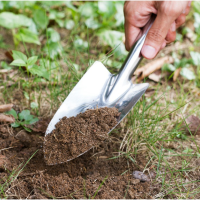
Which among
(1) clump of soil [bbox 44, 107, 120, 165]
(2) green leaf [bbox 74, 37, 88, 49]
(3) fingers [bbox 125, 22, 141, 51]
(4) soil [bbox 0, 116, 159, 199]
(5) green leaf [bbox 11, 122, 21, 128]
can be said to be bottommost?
(4) soil [bbox 0, 116, 159, 199]

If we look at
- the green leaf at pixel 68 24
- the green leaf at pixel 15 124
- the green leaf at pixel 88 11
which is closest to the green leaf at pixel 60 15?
the green leaf at pixel 68 24

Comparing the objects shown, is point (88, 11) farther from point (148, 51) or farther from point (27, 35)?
point (148, 51)

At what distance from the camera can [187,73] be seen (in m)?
2.25

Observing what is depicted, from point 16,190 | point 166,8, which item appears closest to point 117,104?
point 166,8

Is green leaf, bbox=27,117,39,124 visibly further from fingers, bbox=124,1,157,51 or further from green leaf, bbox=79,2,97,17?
green leaf, bbox=79,2,97,17

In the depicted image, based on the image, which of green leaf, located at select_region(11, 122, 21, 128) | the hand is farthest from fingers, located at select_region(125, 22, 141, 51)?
green leaf, located at select_region(11, 122, 21, 128)

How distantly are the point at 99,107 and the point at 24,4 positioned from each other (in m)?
1.66

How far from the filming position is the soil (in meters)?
1.26

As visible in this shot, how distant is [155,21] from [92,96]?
639mm

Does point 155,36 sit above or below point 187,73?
above

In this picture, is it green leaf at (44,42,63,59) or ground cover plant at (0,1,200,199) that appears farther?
green leaf at (44,42,63,59)

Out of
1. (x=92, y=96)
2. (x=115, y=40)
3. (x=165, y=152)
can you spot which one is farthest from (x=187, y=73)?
(x=92, y=96)

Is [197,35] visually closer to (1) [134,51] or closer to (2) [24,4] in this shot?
(1) [134,51]

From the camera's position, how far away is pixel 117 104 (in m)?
1.58
